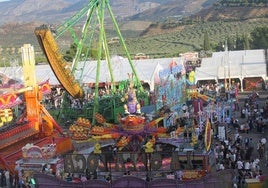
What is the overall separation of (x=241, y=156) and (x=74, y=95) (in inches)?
502

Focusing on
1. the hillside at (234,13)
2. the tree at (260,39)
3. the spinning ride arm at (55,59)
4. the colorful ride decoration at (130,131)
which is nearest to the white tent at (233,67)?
the spinning ride arm at (55,59)

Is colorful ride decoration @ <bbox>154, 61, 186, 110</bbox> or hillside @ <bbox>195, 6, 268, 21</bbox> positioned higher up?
hillside @ <bbox>195, 6, 268, 21</bbox>

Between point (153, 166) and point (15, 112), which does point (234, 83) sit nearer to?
point (15, 112)

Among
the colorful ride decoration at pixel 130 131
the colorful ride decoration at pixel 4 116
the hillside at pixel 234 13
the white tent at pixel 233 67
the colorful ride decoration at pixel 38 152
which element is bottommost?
the colorful ride decoration at pixel 38 152

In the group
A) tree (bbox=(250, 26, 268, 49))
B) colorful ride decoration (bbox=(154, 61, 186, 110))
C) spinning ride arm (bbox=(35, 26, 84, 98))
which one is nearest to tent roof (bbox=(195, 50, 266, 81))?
colorful ride decoration (bbox=(154, 61, 186, 110))

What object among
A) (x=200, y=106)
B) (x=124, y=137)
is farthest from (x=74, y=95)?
(x=124, y=137)

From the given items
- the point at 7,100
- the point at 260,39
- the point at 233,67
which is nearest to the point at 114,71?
the point at 233,67

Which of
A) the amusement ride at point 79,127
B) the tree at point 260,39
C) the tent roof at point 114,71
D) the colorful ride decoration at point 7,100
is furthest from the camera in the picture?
the tree at point 260,39

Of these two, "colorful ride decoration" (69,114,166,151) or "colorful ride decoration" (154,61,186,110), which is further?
"colorful ride decoration" (154,61,186,110)

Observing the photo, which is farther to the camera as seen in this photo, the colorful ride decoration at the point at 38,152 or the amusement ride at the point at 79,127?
the colorful ride decoration at the point at 38,152

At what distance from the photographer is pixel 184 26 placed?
138 meters

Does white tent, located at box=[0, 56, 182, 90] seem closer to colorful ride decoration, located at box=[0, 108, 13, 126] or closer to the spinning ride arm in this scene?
the spinning ride arm

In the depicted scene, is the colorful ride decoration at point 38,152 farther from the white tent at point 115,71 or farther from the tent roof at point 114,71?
the tent roof at point 114,71

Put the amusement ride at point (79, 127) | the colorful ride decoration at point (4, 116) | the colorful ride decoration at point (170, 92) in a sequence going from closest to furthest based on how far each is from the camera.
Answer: the amusement ride at point (79, 127) → the colorful ride decoration at point (4, 116) → the colorful ride decoration at point (170, 92)
